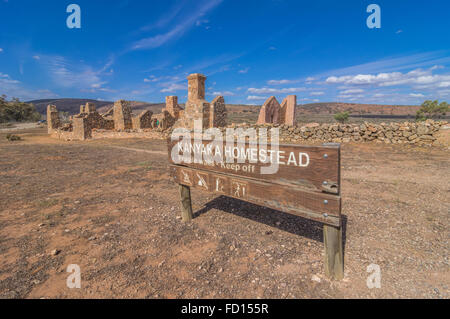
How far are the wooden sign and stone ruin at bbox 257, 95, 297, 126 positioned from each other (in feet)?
44.6

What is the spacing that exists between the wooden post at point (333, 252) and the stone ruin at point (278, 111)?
47.0 ft

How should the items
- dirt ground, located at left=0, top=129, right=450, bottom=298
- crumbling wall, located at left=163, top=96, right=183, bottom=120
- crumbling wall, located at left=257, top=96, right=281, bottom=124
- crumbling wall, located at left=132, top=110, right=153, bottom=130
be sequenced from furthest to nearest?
crumbling wall, located at left=163, top=96, right=183, bottom=120 < crumbling wall, located at left=132, top=110, right=153, bottom=130 < crumbling wall, located at left=257, top=96, right=281, bottom=124 < dirt ground, located at left=0, top=129, right=450, bottom=298

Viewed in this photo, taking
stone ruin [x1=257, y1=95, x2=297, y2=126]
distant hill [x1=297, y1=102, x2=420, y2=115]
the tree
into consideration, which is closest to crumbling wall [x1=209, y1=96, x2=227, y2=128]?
stone ruin [x1=257, y1=95, x2=297, y2=126]

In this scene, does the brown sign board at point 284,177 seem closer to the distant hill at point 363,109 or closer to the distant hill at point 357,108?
the distant hill at point 357,108

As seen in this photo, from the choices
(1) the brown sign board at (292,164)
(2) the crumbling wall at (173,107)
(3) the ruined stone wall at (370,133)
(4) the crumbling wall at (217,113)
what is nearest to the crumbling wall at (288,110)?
(3) the ruined stone wall at (370,133)

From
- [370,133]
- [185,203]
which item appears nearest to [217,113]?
[370,133]

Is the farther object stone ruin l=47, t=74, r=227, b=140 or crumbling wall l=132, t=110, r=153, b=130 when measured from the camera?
crumbling wall l=132, t=110, r=153, b=130

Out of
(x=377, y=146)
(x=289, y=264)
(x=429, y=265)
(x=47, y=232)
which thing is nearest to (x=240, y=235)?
(x=289, y=264)

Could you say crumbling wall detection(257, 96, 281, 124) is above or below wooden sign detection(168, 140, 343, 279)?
above

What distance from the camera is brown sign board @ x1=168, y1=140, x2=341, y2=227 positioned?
2.06 m

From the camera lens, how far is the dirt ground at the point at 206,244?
2.19 meters

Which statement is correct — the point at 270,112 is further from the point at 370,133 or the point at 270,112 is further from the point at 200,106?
the point at 370,133

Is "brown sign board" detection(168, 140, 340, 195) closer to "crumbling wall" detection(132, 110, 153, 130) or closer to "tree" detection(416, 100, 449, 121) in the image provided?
"crumbling wall" detection(132, 110, 153, 130)

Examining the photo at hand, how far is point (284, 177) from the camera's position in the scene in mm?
2361
